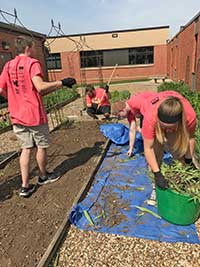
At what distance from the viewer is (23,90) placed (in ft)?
8.20

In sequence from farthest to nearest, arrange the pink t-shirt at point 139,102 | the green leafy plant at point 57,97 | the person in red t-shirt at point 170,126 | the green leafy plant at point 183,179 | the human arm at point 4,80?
the green leafy plant at point 57,97, the pink t-shirt at point 139,102, the human arm at point 4,80, the green leafy plant at point 183,179, the person in red t-shirt at point 170,126

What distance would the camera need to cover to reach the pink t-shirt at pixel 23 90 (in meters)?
2.42

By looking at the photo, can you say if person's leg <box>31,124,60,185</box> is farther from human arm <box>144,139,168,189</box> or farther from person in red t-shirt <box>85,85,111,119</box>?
person in red t-shirt <box>85,85,111,119</box>

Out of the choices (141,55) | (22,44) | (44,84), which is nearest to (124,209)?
(44,84)

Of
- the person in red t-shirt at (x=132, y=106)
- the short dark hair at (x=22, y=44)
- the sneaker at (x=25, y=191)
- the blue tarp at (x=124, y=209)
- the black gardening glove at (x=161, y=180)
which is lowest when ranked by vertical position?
the blue tarp at (x=124, y=209)

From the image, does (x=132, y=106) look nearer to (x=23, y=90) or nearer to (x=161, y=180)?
(x=161, y=180)

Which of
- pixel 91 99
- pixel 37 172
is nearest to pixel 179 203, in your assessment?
pixel 37 172

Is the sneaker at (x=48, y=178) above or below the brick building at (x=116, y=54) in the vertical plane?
below

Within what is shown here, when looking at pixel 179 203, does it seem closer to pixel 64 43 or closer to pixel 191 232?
pixel 191 232

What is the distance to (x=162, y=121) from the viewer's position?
6.03 ft

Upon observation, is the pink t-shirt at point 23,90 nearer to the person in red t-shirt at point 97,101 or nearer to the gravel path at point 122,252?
the gravel path at point 122,252

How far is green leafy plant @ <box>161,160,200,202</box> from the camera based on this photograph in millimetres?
2027

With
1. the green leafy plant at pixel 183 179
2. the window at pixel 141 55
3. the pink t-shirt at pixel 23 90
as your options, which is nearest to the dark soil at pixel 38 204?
the pink t-shirt at pixel 23 90

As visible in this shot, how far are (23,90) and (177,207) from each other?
1931mm
